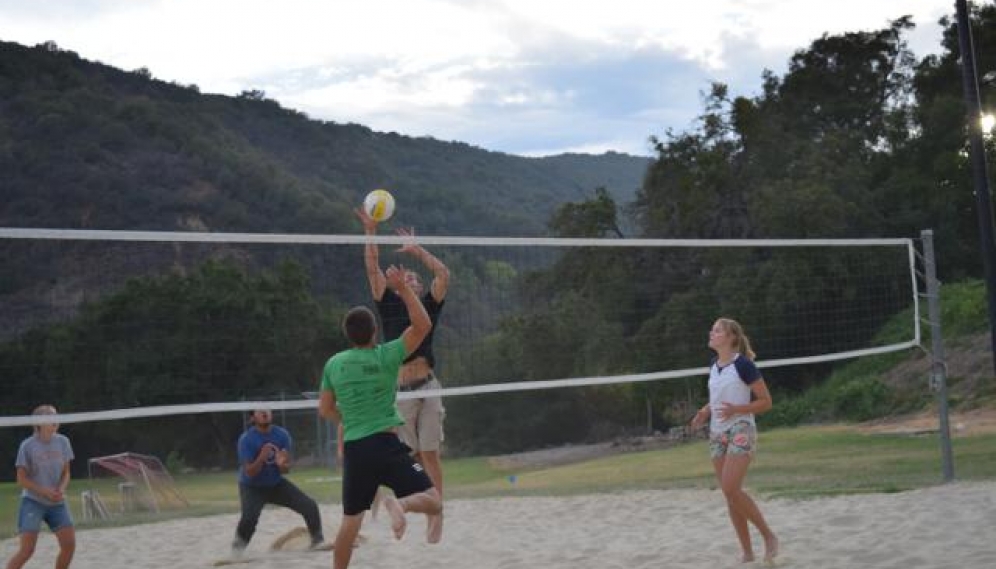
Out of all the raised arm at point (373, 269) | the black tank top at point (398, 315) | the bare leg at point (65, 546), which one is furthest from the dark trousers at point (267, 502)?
the raised arm at point (373, 269)

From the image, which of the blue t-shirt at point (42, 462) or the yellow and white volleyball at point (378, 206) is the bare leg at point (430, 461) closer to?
the yellow and white volleyball at point (378, 206)

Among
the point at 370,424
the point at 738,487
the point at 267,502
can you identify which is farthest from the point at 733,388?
the point at 267,502

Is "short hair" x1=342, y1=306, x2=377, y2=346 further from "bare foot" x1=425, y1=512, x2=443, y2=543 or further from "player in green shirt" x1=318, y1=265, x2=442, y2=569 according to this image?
"bare foot" x1=425, y1=512, x2=443, y2=543

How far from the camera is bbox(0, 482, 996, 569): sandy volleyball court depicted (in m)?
6.76

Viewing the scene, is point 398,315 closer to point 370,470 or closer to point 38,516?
point 370,470

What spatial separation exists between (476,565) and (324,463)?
19788mm

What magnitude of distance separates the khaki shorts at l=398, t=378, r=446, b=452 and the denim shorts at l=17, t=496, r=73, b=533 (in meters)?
1.99

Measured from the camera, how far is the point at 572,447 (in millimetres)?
27750

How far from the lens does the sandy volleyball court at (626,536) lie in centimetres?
676

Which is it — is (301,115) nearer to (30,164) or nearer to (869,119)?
(30,164)

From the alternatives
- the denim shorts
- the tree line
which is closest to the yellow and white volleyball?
the denim shorts

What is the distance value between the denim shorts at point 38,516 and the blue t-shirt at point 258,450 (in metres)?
1.34

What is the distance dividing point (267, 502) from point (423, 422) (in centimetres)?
174

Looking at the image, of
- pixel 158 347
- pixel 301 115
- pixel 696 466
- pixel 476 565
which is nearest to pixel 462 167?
pixel 301 115
